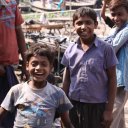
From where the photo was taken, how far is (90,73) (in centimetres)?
286

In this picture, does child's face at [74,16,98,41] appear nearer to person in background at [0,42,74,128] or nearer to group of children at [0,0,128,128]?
group of children at [0,0,128,128]

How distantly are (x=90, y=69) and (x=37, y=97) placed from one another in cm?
49

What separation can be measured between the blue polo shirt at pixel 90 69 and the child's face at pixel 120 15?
1.56ft

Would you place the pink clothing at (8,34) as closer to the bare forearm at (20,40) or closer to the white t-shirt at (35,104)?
the bare forearm at (20,40)

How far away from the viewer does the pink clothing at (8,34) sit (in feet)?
10.1

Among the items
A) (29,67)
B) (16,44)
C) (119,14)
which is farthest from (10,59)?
(119,14)

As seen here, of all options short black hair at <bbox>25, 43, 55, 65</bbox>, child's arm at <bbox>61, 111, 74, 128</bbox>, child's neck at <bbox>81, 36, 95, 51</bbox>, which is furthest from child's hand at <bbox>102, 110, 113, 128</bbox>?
short black hair at <bbox>25, 43, 55, 65</bbox>

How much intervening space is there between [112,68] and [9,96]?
2.55 ft

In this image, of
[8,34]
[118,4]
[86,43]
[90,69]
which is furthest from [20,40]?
[118,4]

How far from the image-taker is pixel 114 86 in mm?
2900

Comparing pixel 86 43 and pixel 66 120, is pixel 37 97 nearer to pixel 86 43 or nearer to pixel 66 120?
pixel 66 120

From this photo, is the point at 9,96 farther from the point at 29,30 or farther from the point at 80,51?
the point at 29,30

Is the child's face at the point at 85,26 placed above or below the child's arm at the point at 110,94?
above

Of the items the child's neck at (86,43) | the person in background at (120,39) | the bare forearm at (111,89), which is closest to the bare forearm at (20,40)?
the child's neck at (86,43)
